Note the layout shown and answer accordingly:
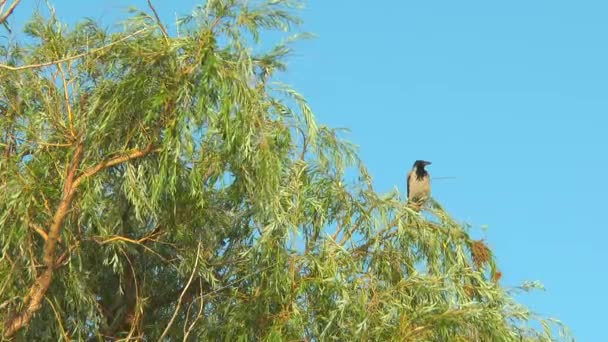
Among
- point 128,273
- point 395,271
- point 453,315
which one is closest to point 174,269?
point 128,273

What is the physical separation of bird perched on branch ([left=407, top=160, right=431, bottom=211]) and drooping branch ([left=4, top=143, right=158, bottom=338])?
8.30 ft

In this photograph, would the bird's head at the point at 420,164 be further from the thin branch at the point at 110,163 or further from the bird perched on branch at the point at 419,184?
the thin branch at the point at 110,163

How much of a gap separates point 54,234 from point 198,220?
3.41 feet

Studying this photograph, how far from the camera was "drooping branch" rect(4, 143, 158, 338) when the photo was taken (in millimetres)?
6293

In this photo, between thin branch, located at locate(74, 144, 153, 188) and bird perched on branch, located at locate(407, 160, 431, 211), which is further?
bird perched on branch, located at locate(407, 160, 431, 211)

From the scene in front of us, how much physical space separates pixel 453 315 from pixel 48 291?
2581mm

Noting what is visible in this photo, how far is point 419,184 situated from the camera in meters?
9.49

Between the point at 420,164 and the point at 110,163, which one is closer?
the point at 110,163

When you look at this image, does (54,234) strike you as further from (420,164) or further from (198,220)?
(420,164)

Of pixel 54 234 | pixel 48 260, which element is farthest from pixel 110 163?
pixel 48 260

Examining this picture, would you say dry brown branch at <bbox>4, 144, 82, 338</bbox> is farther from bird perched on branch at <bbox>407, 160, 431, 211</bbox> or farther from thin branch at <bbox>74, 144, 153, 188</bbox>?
bird perched on branch at <bbox>407, 160, 431, 211</bbox>

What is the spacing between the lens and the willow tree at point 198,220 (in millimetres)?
6270

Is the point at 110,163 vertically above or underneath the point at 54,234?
above

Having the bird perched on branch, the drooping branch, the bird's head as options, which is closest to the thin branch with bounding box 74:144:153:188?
the drooping branch
